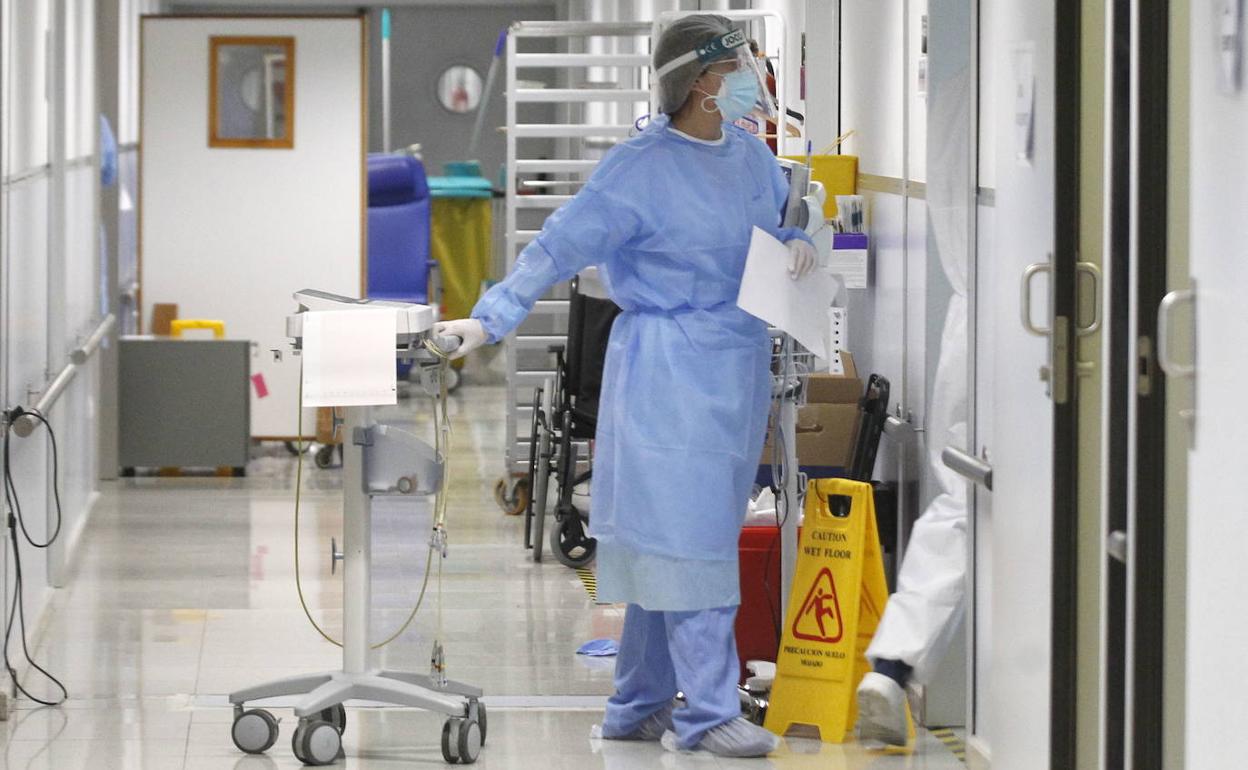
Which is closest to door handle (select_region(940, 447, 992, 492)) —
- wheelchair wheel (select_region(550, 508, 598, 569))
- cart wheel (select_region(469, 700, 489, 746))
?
cart wheel (select_region(469, 700, 489, 746))

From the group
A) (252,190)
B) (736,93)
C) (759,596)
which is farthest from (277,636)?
(252,190)

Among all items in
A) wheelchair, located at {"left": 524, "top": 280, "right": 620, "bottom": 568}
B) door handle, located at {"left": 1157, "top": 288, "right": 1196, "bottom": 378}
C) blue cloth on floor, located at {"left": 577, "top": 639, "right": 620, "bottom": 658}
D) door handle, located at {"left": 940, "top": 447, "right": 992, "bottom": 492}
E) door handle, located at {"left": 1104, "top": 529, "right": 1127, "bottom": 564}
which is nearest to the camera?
door handle, located at {"left": 1157, "top": 288, "right": 1196, "bottom": 378}

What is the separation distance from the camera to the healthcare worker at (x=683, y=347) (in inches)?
174

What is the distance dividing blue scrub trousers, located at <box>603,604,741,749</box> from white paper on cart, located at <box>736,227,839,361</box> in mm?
702

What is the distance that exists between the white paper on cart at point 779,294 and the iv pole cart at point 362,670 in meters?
0.76

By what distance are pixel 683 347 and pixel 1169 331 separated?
184 cm

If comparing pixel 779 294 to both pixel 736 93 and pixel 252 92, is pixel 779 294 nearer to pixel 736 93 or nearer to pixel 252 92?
pixel 736 93

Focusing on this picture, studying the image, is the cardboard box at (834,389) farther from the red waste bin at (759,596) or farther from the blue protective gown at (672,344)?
the blue protective gown at (672,344)

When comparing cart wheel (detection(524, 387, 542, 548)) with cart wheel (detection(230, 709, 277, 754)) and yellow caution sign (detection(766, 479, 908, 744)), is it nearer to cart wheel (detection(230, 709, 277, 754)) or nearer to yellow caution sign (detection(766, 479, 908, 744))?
yellow caution sign (detection(766, 479, 908, 744))

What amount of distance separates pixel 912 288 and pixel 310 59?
5296mm

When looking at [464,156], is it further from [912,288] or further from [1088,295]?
[1088,295]

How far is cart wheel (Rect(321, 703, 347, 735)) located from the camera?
445 cm

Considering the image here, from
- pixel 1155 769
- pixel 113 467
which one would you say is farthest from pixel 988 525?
pixel 113 467

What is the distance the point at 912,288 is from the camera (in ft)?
16.5
